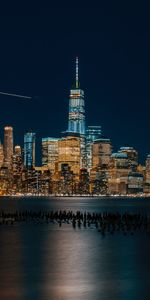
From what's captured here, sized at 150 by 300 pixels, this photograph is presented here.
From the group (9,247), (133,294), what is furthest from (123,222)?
(133,294)

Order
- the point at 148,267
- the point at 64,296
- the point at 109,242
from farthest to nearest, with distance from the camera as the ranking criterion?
1. the point at 109,242
2. the point at 148,267
3. the point at 64,296

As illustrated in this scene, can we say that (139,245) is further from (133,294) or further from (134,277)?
(133,294)

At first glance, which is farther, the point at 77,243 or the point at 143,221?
the point at 143,221

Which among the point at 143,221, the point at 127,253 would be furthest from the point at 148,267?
the point at 143,221

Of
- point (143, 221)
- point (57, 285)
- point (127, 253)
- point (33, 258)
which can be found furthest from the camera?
point (143, 221)

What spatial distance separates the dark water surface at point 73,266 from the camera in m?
31.0

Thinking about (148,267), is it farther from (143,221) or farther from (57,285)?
(143,221)

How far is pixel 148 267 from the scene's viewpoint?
41.0 meters

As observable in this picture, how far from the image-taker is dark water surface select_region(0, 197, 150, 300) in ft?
102

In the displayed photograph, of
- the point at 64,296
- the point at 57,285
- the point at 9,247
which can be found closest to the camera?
the point at 64,296

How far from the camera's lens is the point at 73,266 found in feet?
135

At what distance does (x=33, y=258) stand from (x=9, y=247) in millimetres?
8385

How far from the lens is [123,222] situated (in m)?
84.2

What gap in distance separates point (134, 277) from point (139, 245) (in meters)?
18.6
